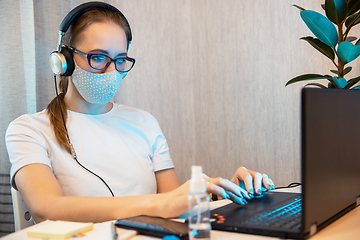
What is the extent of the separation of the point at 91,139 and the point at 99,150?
0.05m

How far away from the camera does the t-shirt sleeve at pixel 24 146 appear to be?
1.03 meters

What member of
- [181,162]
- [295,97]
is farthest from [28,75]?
[295,97]

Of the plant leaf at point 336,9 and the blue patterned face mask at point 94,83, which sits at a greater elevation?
the plant leaf at point 336,9

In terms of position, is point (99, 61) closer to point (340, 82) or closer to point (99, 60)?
point (99, 60)

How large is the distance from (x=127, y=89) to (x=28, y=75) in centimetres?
62

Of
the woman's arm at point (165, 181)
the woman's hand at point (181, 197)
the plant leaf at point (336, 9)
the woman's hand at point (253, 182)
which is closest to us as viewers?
the woman's hand at point (181, 197)

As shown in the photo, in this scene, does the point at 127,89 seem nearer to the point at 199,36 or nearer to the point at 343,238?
the point at 199,36

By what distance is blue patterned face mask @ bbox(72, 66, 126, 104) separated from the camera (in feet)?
4.01

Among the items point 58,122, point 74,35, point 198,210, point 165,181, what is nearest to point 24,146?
point 58,122

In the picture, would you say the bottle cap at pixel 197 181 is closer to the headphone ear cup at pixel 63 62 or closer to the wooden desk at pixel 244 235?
the wooden desk at pixel 244 235

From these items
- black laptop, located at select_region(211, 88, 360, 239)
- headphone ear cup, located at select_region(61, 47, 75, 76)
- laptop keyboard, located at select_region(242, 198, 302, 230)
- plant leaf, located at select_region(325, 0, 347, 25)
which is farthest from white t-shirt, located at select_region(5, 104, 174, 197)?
plant leaf, located at select_region(325, 0, 347, 25)

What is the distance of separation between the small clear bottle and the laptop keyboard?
97mm

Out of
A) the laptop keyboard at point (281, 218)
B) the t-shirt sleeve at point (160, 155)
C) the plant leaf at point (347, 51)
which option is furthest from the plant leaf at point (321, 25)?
the laptop keyboard at point (281, 218)

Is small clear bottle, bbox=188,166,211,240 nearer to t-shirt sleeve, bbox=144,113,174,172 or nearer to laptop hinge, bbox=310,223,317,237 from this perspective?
laptop hinge, bbox=310,223,317,237
